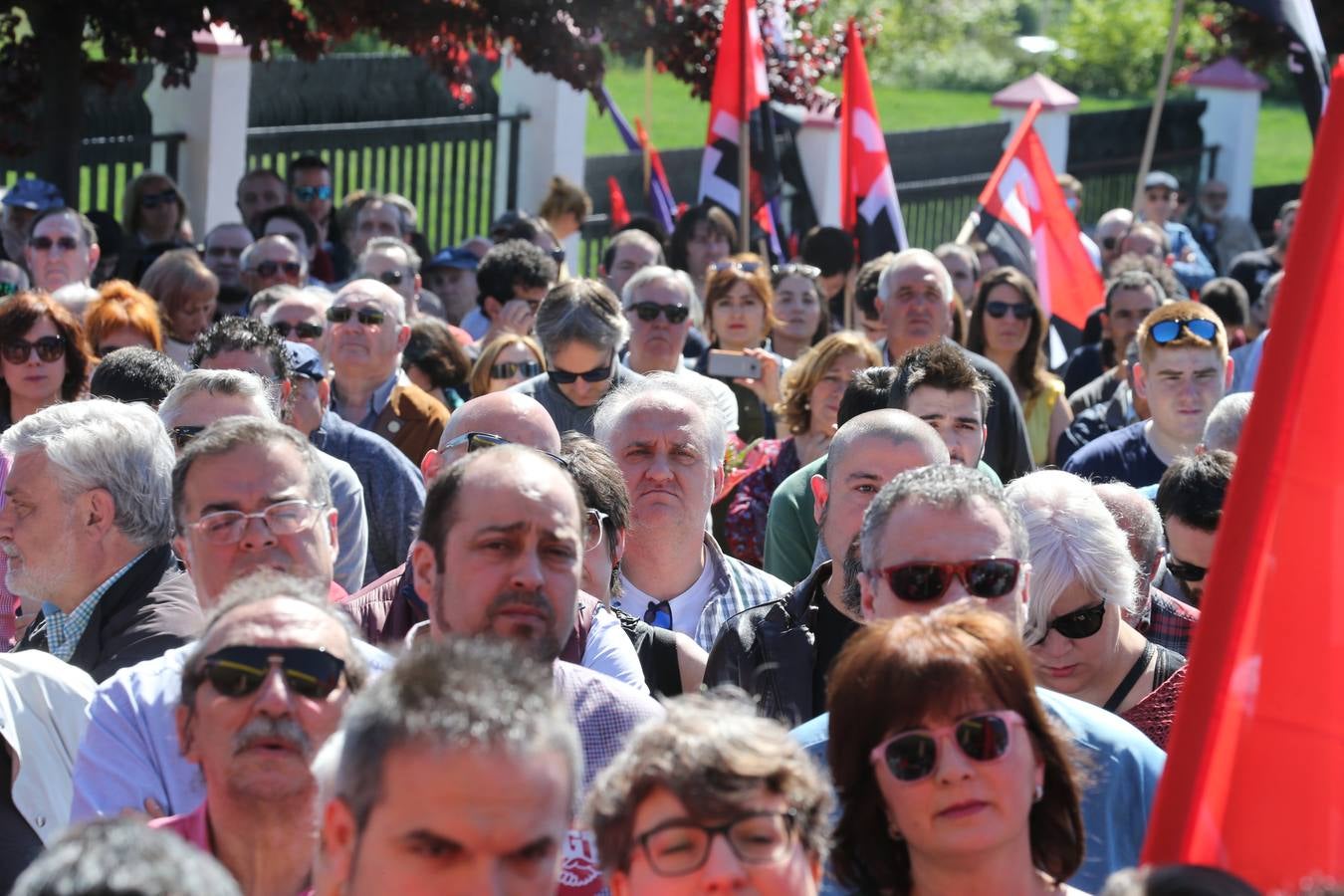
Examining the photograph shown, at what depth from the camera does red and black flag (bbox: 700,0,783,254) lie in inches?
433

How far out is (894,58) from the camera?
43781mm

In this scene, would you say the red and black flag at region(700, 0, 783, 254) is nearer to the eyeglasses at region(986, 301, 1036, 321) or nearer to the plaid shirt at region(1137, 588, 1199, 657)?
the eyeglasses at region(986, 301, 1036, 321)

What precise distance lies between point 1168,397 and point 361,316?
2.83 metres

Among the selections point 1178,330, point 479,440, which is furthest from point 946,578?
point 1178,330

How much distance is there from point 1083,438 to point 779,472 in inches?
71.3

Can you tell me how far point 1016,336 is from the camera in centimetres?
893

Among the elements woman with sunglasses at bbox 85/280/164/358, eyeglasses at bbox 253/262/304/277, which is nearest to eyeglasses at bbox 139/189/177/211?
eyeglasses at bbox 253/262/304/277

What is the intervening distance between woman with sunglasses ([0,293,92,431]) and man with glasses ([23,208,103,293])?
→ 232 centimetres

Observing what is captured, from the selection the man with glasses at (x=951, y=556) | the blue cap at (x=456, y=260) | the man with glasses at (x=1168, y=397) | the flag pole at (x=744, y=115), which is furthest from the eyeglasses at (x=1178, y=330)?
the blue cap at (x=456, y=260)

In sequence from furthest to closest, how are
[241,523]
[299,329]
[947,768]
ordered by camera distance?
1. [299,329]
2. [241,523]
3. [947,768]

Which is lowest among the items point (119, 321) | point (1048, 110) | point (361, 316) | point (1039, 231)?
point (119, 321)

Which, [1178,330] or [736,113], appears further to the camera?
[736,113]

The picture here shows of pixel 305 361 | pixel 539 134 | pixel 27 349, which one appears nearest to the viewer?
pixel 305 361

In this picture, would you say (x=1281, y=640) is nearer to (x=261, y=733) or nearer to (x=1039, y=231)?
(x=261, y=733)
